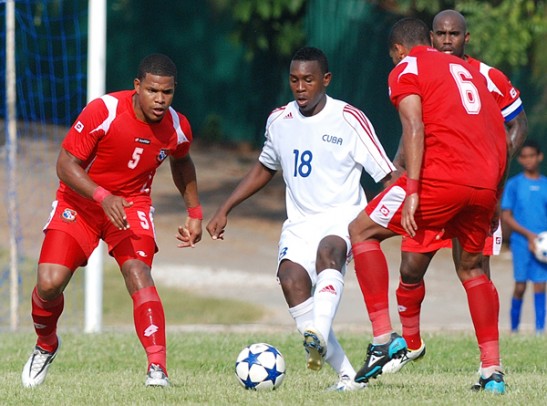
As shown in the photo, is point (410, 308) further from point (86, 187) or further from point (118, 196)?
point (86, 187)

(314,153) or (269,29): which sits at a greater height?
(314,153)

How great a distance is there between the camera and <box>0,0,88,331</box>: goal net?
21.2 meters

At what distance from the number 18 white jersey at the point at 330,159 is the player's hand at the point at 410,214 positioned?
1092mm

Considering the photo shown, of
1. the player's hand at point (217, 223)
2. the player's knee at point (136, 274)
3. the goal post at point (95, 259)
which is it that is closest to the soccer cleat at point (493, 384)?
the player's hand at point (217, 223)

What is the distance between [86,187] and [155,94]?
29.5 inches

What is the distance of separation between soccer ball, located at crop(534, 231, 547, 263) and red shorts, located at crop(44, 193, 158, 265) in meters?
6.31

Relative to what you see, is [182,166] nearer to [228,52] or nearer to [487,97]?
[487,97]

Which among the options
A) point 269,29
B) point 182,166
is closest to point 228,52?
point 269,29

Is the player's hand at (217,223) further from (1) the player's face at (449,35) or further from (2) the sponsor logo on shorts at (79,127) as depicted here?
(1) the player's face at (449,35)

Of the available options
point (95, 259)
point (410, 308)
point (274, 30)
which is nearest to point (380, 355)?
point (410, 308)

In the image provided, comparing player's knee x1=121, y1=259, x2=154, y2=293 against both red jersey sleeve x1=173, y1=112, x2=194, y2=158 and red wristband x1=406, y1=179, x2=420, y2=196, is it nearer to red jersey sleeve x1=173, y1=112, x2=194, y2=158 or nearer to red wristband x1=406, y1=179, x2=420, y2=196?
red jersey sleeve x1=173, y1=112, x2=194, y2=158

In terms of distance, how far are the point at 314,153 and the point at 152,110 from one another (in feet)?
3.54

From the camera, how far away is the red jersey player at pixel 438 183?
22.5 ft

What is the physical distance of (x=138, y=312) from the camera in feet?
24.9
